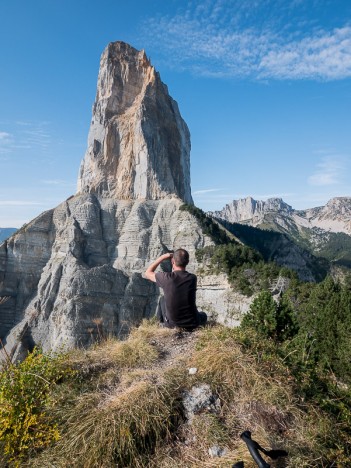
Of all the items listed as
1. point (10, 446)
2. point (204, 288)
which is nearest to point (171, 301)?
point (10, 446)

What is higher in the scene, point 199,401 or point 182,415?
point 199,401

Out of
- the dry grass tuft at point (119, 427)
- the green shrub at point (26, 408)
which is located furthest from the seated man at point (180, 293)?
the green shrub at point (26, 408)

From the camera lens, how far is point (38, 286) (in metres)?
60.2

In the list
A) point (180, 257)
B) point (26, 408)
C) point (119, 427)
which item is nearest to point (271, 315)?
point (180, 257)

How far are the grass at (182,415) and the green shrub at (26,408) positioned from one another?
0.46 feet

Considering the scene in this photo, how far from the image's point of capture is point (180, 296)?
7074 mm

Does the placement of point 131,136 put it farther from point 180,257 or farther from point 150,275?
point 180,257

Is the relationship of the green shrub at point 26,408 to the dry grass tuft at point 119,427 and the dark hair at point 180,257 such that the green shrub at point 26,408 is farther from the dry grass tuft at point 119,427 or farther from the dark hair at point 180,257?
the dark hair at point 180,257

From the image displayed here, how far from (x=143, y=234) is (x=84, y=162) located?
26.7 metres

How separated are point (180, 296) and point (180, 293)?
0.26ft

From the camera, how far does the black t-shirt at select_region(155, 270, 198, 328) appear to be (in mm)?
7000

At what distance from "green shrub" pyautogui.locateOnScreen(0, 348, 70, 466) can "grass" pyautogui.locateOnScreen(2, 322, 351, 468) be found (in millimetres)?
142

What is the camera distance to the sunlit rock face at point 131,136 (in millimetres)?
73938

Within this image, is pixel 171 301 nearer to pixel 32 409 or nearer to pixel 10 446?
pixel 32 409
